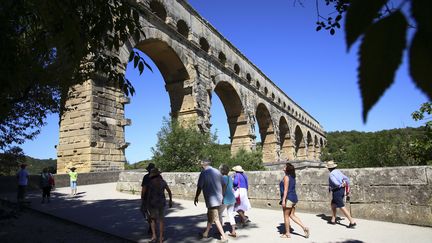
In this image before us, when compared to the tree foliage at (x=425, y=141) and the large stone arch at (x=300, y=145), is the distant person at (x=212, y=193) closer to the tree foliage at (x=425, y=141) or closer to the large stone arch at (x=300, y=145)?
the tree foliage at (x=425, y=141)

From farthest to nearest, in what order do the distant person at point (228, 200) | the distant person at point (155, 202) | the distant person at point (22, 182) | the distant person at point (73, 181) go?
1. the distant person at point (73, 181)
2. the distant person at point (22, 182)
3. the distant person at point (228, 200)
4. the distant person at point (155, 202)

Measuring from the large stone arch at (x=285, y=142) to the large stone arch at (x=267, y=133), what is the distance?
4785 millimetres

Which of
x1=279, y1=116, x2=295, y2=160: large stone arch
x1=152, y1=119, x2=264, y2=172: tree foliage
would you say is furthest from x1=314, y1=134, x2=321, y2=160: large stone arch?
x1=152, y1=119, x2=264, y2=172: tree foliage

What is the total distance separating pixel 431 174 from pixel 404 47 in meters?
6.57

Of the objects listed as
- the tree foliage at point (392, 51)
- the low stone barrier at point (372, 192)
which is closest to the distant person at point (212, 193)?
the low stone barrier at point (372, 192)

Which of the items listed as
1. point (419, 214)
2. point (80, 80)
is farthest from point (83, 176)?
point (419, 214)

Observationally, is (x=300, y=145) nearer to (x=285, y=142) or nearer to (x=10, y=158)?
(x=285, y=142)

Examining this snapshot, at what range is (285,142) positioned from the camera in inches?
1447

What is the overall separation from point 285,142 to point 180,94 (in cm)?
2086

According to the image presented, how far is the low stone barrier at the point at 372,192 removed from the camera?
6.17m

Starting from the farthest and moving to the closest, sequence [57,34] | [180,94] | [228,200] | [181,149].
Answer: [180,94] → [181,149] → [228,200] → [57,34]

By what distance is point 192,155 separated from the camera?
13188mm

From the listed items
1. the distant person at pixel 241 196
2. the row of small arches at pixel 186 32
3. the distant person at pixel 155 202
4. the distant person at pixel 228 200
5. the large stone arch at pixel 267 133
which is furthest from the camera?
the large stone arch at pixel 267 133

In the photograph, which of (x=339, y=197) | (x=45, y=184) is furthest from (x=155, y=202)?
(x=45, y=184)
